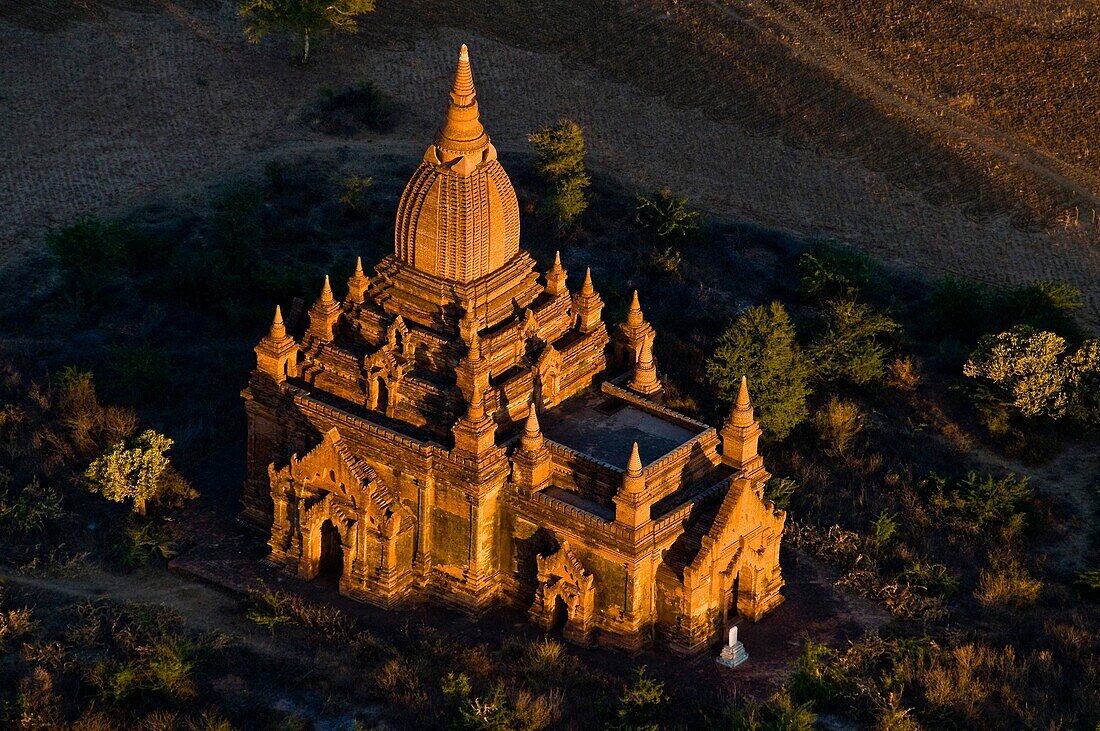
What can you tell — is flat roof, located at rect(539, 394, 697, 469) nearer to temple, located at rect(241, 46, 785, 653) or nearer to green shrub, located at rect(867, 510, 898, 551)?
temple, located at rect(241, 46, 785, 653)

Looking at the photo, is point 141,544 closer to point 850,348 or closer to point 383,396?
point 383,396

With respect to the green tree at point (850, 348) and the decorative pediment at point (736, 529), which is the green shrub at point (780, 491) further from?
the green tree at point (850, 348)

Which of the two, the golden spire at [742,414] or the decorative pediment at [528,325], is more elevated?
the decorative pediment at [528,325]

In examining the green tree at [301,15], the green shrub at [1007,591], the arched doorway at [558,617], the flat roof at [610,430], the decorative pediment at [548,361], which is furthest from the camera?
the green tree at [301,15]

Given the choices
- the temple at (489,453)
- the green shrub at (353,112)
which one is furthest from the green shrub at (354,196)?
the temple at (489,453)

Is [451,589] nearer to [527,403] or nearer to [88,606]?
[527,403]

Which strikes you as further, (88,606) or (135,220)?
(135,220)

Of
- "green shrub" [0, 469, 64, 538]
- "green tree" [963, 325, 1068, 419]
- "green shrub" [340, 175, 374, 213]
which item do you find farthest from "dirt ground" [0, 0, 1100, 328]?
"green shrub" [0, 469, 64, 538]

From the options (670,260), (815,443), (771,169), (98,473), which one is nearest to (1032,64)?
(771,169)
